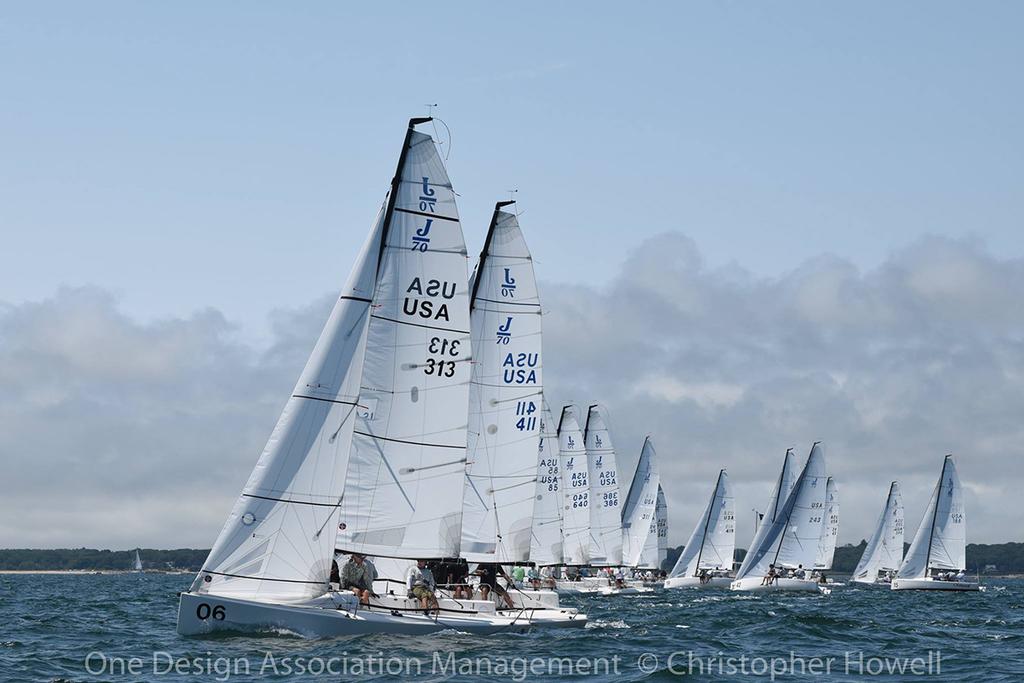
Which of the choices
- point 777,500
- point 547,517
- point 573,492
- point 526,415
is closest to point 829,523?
point 777,500

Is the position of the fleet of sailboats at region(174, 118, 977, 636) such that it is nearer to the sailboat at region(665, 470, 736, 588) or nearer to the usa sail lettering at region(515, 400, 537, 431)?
the usa sail lettering at region(515, 400, 537, 431)

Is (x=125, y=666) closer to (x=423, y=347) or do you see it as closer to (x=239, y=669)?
(x=239, y=669)

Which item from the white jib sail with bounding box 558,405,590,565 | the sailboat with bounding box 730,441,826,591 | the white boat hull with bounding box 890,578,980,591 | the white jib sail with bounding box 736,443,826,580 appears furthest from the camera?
the white boat hull with bounding box 890,578,980,591

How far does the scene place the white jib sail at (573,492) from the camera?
6309cm

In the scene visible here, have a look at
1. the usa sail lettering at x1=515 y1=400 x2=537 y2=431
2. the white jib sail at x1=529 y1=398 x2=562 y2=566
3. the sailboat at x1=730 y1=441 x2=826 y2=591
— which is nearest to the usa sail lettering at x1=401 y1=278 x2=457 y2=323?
the usa sail lettering at x1=515 y1=400 x2=537 y2=431

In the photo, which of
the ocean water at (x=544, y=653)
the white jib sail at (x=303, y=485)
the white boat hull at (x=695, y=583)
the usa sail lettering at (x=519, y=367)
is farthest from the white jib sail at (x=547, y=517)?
the white boat hull at (x=695, y=583)

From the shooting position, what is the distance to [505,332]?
137 ft

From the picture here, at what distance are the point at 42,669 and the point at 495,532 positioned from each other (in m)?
16.5

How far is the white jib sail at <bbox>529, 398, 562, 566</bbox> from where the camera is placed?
2041 inches

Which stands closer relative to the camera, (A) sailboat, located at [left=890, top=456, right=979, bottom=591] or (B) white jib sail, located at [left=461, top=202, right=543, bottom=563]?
(B) white jib sail, located at [left=461, top=202, right=543, bottom=563]

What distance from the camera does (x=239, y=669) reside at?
1044 inches

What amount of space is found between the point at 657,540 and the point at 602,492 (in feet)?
114

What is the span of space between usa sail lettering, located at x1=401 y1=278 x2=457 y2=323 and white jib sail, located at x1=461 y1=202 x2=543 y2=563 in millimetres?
6671

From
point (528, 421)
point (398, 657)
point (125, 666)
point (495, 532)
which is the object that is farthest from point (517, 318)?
point (125, 666)
